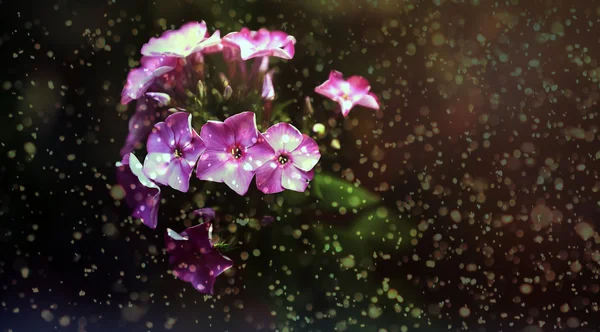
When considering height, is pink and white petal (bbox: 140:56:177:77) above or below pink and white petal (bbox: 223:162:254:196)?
above

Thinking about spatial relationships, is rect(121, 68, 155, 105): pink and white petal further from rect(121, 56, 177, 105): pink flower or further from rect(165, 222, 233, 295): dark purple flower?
rect(165, 222, 233, 295): dark purple flower

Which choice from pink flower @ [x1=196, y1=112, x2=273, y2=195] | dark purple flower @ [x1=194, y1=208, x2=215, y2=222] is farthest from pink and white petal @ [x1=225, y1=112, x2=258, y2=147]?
dark purple flower @ [x1=194, y1=208, x2=215, y2=222]

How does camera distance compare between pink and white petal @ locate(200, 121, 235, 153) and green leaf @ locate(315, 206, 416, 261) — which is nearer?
pink and white petal @ locate(200, 121, 235, 153)

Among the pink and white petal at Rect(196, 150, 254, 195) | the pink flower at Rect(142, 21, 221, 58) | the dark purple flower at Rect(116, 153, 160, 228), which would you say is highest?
the pink flower at Rect(142, 21, 221, 58)

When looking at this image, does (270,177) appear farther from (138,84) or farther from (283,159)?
(138,84)

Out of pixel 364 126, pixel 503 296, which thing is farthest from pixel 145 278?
pixel 503 296

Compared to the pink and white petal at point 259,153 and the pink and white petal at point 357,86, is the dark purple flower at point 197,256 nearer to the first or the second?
the pink and white petal at point 259,153

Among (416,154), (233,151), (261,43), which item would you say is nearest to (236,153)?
(233,151)
